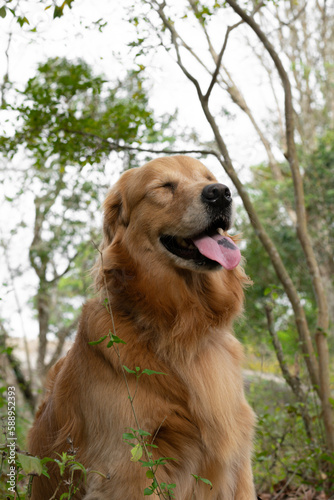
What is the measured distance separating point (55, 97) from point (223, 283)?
241cm

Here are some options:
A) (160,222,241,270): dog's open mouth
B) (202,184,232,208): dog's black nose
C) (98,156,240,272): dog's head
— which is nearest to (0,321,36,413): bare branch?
(98,156,240,272): dog's head

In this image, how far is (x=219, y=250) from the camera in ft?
9.23

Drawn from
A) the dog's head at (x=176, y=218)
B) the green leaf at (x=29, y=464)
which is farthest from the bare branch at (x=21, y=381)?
the green leaf at (x=29, y=464)

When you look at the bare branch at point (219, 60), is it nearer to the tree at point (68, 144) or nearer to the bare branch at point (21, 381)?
the tree at point (68, 144)

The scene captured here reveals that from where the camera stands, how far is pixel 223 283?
9.84ft

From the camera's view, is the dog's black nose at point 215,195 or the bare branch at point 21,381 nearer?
the dog's black nose at point 215,195

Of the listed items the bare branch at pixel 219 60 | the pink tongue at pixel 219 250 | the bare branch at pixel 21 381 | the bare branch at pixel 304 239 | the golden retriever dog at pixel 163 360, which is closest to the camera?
the golden retriever dog at pixel 163 360

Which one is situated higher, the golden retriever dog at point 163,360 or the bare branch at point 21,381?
the golden retriever dog at point 163,360

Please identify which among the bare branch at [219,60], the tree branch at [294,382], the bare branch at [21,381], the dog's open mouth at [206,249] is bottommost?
the bare branch at [21,381]

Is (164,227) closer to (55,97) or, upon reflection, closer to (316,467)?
(55,97)

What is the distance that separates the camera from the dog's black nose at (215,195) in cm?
279

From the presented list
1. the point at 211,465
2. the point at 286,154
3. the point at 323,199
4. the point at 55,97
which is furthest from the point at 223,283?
the point at 323,199

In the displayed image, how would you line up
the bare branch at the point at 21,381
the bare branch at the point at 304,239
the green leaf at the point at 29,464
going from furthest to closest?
the bare branch at the point at 21,381 < the bare branch at the point at 304,239 < the green leaf at the point at 29,464

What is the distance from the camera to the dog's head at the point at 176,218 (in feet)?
9.18
